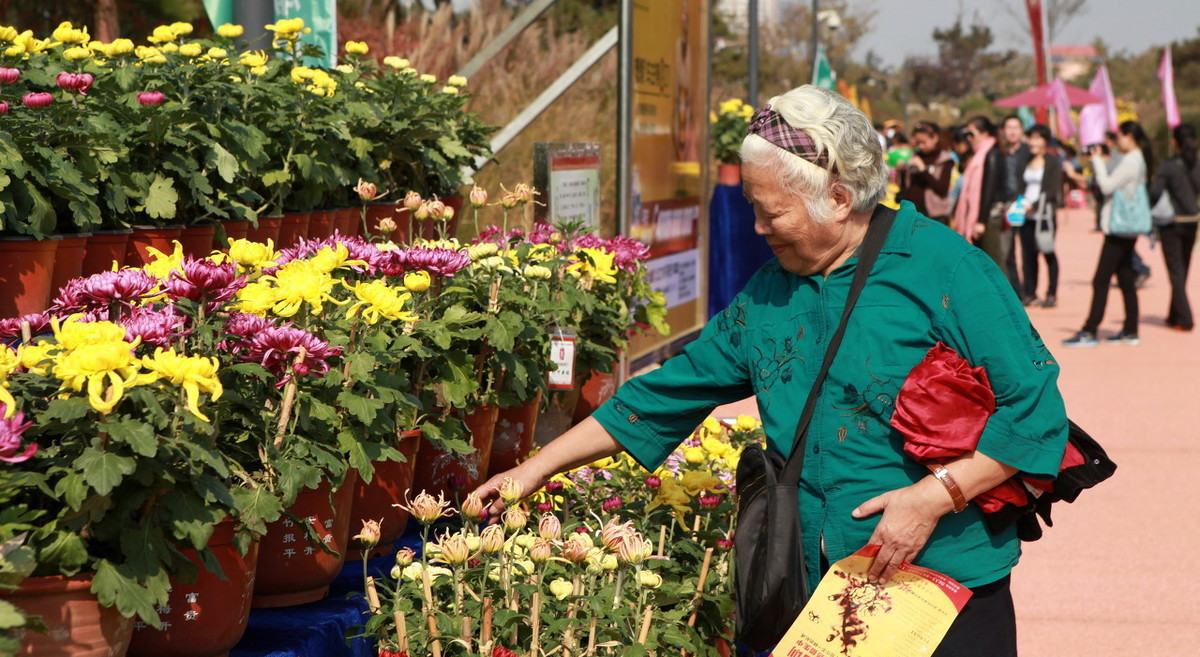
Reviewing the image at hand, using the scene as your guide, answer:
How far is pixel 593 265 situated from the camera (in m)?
3.86

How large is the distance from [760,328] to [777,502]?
1.18ft

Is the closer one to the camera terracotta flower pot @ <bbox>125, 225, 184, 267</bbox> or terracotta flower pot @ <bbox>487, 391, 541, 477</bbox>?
terracotta flower pot @ <bbox>125, 225, 184, 267</bbox>

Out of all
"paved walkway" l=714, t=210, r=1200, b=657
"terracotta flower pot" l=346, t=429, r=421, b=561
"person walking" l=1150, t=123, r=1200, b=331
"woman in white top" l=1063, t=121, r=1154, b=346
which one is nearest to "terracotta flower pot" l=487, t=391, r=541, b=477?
"terracotta flower pot" l=346, t=429, r=421, b=561

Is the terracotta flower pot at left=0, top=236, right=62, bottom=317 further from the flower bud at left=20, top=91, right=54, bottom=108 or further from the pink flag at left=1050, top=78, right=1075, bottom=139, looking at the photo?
the pink flag at left=1050, top=78, right=1075, bottom=139

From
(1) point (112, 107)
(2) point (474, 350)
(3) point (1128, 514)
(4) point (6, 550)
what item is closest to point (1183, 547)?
(3) point (1128, 514)

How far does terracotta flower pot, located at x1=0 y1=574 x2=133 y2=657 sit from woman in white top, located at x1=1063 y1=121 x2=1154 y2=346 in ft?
35.1

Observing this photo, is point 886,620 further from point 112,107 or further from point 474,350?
point 112,107

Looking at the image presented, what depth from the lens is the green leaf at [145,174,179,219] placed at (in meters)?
3.12

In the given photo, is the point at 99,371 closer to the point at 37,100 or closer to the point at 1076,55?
the point at 37,100

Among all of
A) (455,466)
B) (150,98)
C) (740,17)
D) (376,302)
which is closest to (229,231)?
(150,98)

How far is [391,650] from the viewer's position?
7.23 feet

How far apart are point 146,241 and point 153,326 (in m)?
1.47

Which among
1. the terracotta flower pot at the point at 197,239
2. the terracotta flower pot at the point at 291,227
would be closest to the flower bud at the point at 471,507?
the terracotta flower pot at the point at 197,239

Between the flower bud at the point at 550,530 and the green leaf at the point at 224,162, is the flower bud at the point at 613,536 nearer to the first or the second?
the flower bud at the point at 550,530
